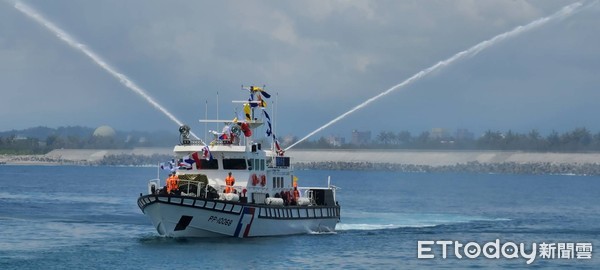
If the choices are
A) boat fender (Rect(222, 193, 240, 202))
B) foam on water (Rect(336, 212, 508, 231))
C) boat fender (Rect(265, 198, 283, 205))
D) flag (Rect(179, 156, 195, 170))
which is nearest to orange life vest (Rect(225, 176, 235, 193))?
boat fender (Rect(222, 193, 240, 202))

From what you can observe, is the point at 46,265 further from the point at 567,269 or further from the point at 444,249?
the point at 567,269

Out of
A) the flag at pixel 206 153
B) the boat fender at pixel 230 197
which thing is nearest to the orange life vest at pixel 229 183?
the boat fender at pixel 230 197

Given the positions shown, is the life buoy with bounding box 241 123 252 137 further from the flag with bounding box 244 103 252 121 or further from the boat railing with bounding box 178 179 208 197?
the boat railing with bounding box 178 179 208 197

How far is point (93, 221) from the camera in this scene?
3425 inches

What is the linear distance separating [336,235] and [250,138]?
9733 mm

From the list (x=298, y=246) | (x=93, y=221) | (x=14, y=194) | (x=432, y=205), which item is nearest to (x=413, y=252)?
(x=298, y=246)

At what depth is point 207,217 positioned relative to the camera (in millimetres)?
66938

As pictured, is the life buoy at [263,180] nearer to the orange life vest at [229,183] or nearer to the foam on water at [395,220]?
the orange life vest at [229,183]

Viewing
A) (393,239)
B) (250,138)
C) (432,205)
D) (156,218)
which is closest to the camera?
(156,218)

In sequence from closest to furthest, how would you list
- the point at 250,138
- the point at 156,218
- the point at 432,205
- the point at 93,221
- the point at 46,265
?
the point at 46,265 → the point at 156,218 → the point at 250,138 → the point at 93,221 → the point at 432,205

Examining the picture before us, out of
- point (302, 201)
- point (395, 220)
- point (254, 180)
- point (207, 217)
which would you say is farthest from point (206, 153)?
point (395, 220)

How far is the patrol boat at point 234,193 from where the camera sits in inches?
2633

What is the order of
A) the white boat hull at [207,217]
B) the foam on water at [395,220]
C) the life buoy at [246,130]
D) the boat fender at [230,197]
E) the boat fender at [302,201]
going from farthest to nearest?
the foam on water at [395,220]
the boat fender at [302,201]
the life buoy at [246,130]
the boat fender at [230,197]
the white boat hull at [207,217]

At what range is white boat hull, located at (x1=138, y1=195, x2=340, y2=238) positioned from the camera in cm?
6631
